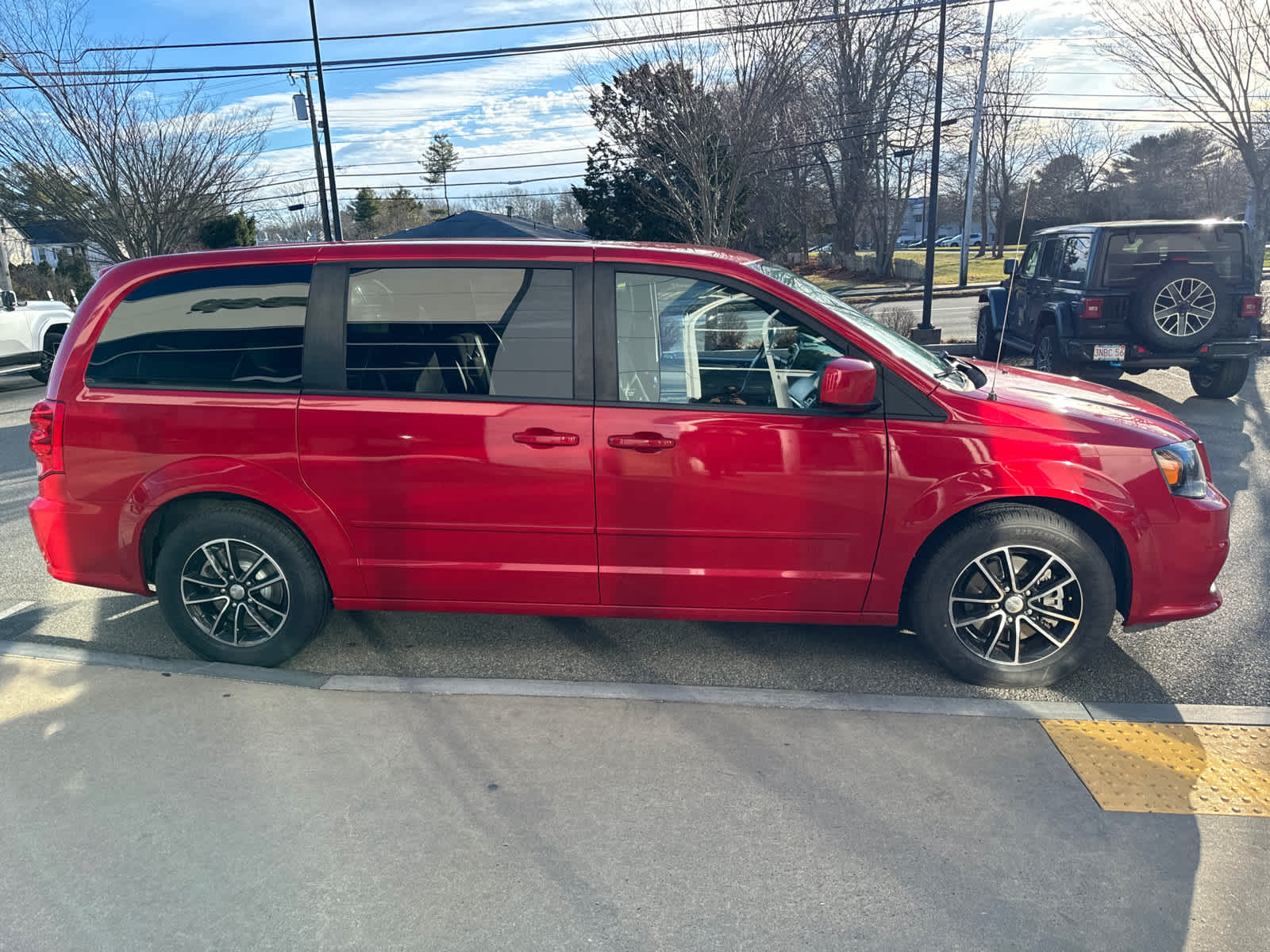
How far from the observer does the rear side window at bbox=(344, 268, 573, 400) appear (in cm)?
368

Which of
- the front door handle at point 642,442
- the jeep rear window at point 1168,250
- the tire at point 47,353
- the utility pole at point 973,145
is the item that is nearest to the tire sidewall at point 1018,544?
the front door handle at point 642,442

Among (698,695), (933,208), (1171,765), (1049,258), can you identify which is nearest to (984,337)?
(1049,258)

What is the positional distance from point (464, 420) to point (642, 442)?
744 mm

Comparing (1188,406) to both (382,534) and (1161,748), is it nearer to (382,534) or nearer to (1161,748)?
(1161,748)

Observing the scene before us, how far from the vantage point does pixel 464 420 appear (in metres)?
3.66

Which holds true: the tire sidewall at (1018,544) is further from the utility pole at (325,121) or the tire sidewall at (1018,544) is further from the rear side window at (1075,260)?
the utility pole at (325,121)

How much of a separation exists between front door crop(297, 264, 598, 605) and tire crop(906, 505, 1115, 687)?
145cm

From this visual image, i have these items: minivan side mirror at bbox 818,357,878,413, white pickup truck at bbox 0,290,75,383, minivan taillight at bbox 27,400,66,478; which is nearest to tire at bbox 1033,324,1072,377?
minivan side mirror at bbox 818,357,878,413

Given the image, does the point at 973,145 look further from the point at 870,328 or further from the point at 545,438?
the point at 545,438

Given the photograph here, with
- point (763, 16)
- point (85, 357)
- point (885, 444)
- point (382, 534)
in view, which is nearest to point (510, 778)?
point (382, 534)

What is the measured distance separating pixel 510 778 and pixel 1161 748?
2371 millimetres

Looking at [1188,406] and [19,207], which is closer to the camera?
[1188,406]

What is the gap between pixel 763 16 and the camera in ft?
43.2

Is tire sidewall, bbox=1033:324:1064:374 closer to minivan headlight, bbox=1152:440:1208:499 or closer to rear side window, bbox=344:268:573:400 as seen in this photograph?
minivan headlight, bbox=1152:440:1208:499
